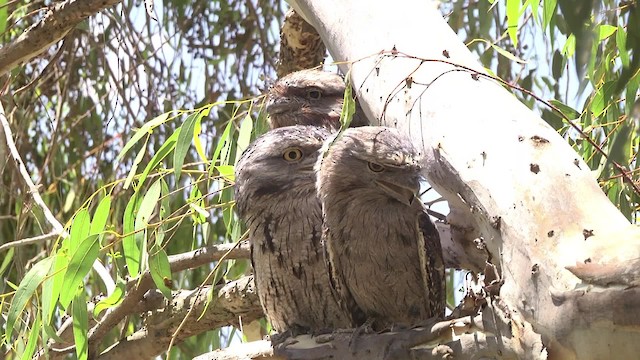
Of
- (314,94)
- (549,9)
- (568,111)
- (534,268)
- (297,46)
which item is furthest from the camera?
(297,46)

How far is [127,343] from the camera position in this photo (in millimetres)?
3211

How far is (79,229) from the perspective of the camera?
8.86ft

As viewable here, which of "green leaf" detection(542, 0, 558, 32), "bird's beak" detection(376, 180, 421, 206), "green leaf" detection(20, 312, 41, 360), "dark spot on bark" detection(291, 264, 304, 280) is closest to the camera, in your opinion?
"green leaf" detection(542, 0, 558, 32)

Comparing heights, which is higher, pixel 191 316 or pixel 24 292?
pixel 24 292

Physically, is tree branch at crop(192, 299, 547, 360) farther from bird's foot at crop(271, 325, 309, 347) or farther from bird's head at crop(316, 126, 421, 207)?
bird's head at crop(316, 126, 421, 207)

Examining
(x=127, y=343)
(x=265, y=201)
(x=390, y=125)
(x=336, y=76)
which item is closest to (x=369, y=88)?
(x=390, y=125)

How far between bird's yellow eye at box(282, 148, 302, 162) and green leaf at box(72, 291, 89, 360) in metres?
0.69

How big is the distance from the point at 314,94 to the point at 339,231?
0.82m

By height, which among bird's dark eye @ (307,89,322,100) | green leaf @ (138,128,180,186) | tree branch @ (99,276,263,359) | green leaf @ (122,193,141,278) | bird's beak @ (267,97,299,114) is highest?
bird's dark eye @ (307,89,322,100)

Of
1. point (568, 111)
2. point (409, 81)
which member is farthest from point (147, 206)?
point (568, 111)

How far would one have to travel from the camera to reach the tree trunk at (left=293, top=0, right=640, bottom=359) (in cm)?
136

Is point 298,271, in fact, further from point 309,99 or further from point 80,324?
point 309,99

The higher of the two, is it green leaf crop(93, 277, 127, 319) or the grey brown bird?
the grey brown bird

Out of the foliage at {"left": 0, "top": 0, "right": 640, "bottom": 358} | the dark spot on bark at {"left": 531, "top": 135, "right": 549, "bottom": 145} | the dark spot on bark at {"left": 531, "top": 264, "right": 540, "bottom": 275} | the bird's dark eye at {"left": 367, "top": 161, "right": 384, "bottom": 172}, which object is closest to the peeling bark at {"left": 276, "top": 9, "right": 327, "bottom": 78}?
the foliage at {"left": 0, "top": 0, "right": 640, "bottom": 358}
